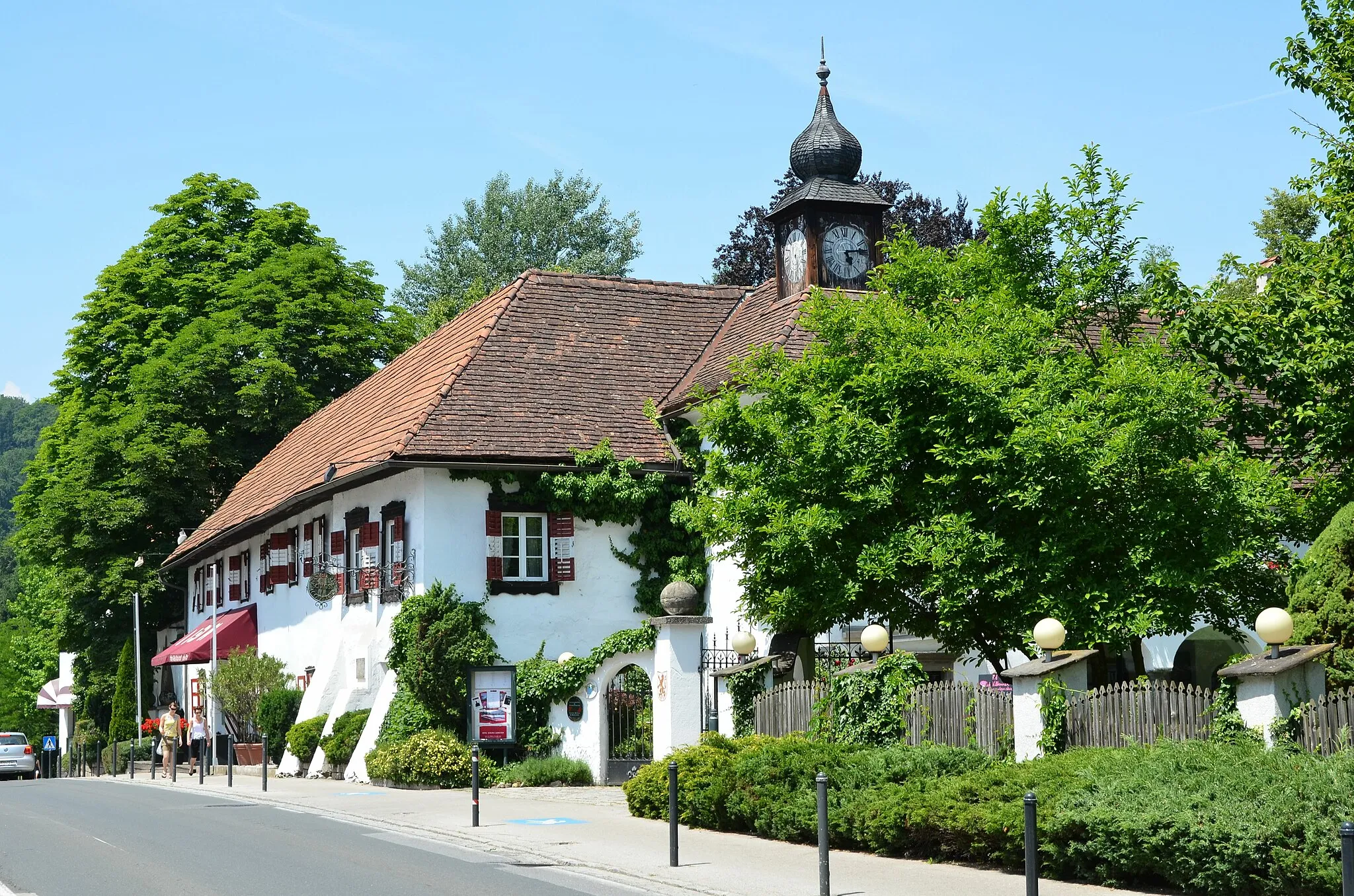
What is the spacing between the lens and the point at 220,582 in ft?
152

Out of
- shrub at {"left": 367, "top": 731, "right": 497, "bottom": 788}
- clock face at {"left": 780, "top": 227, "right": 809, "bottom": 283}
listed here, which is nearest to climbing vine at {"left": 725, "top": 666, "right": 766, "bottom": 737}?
shrub at {"left": 367, "top": 731, "right": 497, "bottom": 788}

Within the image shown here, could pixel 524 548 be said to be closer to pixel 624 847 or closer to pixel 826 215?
pixel 826 215

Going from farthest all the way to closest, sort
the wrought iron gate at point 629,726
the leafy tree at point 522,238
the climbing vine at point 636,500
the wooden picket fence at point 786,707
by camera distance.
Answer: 1. the leafy tree at point 522,238
2. the climbing vine at point 636,500
3. the wrought iron gate at point 629,726
4. the wooden picket fence at point 786,707

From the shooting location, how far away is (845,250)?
3259 centimetres

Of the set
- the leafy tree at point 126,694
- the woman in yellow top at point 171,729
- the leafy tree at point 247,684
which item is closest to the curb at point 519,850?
the leafy tree at point 247,684

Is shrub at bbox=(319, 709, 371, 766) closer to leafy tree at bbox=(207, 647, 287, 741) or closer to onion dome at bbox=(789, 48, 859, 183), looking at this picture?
leafy tree at bbox=(207, 647, 287, 741)

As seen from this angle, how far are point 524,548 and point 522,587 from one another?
769mm

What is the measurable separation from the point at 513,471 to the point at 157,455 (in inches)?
762

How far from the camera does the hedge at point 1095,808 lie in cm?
1091

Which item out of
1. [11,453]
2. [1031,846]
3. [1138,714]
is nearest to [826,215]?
[1138,714]

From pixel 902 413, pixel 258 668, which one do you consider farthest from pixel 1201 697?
pixel 258 668

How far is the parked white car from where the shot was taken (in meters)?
46.5

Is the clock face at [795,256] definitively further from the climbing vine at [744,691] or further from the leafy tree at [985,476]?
the climbing vine at [744,691]

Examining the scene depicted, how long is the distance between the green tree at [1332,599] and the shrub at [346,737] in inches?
782
